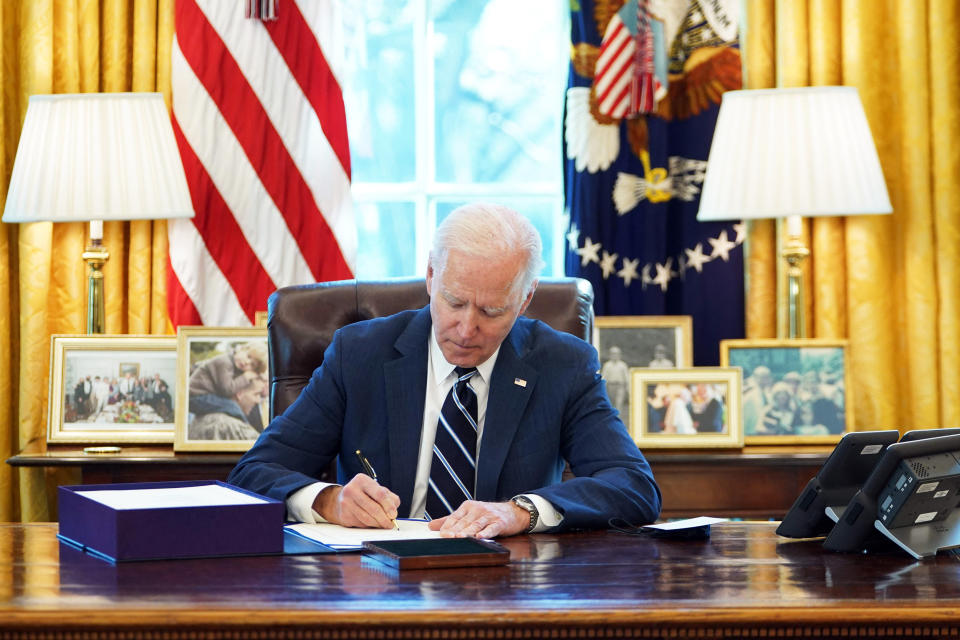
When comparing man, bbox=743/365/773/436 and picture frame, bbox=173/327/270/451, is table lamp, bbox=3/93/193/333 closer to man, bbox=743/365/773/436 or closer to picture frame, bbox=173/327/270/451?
picture frame, bbox=173/327/270/451

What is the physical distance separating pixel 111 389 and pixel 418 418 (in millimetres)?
1294

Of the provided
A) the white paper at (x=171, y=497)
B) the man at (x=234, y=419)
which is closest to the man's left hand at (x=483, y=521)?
the white paper at (x=171, y=497)

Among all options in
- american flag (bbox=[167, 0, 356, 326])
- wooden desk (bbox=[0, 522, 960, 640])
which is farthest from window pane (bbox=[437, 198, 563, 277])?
wooden desk (bbox=[0, 522, 960, 640])

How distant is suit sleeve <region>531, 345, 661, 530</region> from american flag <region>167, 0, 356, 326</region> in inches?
52.1

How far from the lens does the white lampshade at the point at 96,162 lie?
307 centimetres

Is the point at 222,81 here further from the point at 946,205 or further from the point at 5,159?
the point at 946,205

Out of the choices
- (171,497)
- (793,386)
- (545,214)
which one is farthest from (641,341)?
(171,497)

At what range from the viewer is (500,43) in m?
3.63

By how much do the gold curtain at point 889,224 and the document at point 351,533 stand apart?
1866 mm

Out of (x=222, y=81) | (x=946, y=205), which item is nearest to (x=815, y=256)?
(x=946, y=205)

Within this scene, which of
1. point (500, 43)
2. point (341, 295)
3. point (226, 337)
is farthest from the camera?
point (500, 43)

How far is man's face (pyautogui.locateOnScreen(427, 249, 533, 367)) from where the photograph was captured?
2.12 m

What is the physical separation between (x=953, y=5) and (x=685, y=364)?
1306mm

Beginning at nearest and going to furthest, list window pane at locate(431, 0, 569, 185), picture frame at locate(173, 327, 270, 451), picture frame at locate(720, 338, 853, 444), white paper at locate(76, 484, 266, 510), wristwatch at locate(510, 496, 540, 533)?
white paper at locate(76, 484, 266, 510) < wristwatch at locate(510, 496, 540, 533) < picture frame at locate(173, 327, 270, 451) < picture frame at locate(720, 338, 853, 444) < window pane at locate(431, 0, 569, 185)
